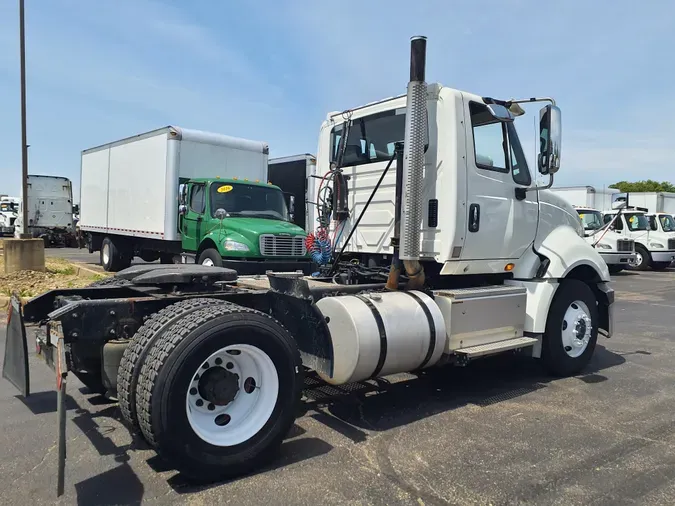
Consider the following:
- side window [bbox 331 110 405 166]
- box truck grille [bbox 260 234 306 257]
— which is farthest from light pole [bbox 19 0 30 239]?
side window [bbox 331 110 405 166]

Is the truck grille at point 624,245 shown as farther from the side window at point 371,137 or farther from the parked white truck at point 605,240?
the side window at point 371,137

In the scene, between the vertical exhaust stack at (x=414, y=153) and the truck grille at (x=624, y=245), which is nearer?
the vertical exhaust stack at (x=414, y=153)

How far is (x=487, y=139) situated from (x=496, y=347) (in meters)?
2.07

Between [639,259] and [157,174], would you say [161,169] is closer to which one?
[157,174]

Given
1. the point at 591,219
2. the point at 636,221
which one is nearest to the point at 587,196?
the point at 636,221

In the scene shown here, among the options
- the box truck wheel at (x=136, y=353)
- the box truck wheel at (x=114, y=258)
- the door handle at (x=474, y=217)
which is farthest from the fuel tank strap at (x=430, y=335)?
the box truck wheel at (x=114, y=258)

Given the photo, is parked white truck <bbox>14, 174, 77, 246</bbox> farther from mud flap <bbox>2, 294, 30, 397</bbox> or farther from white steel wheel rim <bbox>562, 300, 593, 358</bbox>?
white steel wheel rim <bbox>562, 300, 593, 358</bbox>

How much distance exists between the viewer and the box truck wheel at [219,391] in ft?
10.8

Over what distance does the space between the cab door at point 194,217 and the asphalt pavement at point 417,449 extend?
5886 millimetres

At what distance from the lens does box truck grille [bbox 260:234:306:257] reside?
33.3 ft

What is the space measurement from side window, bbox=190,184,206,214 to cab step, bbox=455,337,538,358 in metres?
7.55

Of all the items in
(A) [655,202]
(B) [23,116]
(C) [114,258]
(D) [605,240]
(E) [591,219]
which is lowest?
(C) [114,258]

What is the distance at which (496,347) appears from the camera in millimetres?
5301

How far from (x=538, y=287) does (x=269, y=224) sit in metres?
6.01
